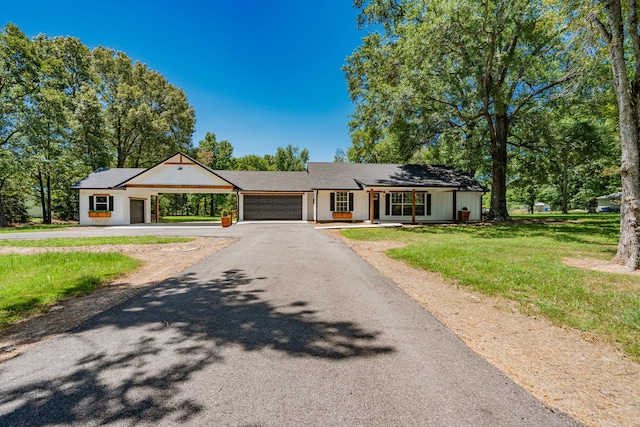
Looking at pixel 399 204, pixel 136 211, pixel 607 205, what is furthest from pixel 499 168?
pixel 607 205

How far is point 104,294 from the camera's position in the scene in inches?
203

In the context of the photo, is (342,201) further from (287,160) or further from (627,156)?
(287,160)

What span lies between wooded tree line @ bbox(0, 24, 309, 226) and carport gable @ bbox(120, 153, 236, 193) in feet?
27.0

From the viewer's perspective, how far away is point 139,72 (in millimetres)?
33938

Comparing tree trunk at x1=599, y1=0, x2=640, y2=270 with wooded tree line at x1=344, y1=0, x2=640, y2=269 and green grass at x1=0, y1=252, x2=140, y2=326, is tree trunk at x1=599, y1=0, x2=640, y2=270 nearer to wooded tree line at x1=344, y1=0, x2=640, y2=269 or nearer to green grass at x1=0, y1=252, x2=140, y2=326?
wooded tree line at x1=344, y1=0, x2=640, y2=269

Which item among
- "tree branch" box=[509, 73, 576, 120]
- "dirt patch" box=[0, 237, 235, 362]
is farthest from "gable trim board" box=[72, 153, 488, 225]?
"dirt patch" box=[0, 237, 235, 362]

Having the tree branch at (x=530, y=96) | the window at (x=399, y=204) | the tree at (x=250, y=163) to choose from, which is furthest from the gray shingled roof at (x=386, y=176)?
the tree at (x=250, y=163)

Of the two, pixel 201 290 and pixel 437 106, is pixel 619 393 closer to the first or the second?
pixel 201 290

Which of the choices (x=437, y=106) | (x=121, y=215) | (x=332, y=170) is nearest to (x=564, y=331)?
(x=437, y=106)

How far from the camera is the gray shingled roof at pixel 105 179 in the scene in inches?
851

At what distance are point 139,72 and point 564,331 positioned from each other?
4306 centimetres

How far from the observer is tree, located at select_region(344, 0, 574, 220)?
13.9 m

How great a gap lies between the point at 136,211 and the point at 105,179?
3.33 meters

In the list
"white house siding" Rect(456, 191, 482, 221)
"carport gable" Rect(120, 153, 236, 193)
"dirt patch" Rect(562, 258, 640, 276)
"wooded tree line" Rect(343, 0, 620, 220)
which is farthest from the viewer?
"white house siding" Rect(456, 191, 482, 221)
